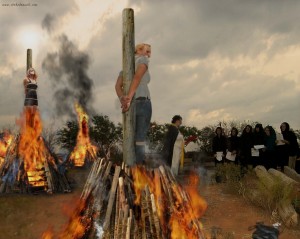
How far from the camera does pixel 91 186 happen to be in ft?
13.1

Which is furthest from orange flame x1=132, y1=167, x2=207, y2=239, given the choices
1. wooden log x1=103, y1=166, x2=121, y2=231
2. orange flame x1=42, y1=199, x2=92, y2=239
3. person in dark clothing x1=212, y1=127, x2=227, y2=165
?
person in dark clothing x1=212, y1=127, x2=227, y2=165

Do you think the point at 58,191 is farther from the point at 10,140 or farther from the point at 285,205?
the point at 285,205

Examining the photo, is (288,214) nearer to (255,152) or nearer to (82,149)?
(255,152)

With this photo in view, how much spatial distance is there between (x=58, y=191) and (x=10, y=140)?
96.6 inches

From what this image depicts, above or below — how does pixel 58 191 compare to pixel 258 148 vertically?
below

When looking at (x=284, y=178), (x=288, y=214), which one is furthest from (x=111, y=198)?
(x=284, y=178)

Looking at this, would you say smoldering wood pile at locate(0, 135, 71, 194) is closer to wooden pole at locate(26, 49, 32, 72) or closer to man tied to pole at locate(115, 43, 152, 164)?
wooden pole at locate(26, 49, 32, 72)

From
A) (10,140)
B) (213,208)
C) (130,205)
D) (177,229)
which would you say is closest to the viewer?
(130,205)

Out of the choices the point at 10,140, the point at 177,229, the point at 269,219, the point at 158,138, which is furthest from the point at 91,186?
the point at 158,138

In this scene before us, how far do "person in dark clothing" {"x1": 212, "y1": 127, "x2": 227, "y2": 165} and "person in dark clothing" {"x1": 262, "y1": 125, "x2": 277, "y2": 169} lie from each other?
1.36 m

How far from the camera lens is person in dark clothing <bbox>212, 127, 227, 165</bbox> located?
1282cm

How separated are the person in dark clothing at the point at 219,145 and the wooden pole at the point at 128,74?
924 cm

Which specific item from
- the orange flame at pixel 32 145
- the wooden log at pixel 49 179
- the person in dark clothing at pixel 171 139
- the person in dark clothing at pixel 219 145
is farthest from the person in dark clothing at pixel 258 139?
the orange flame at pixel 32 145

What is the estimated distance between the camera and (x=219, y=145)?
42.4 ft
